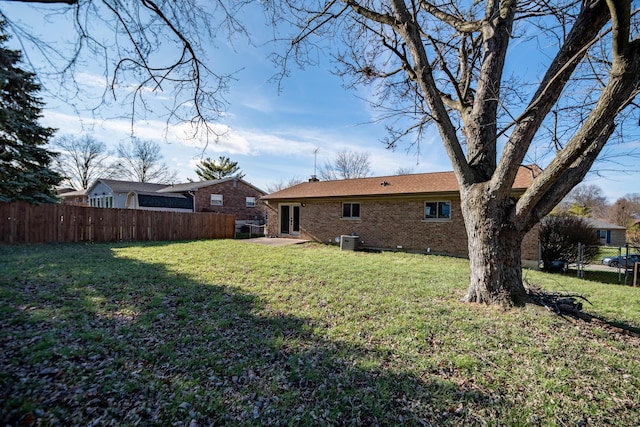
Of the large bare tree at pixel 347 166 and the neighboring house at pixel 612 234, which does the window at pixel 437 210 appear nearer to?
the large bare tree at pixel 347 166

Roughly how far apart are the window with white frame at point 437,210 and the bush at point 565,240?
3886 millimetres

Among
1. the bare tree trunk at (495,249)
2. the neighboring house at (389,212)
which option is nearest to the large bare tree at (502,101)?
the bare tree trunk at (495,249)

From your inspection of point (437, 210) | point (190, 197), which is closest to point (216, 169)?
point (190, 197)

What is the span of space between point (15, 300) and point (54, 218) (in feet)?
33.6

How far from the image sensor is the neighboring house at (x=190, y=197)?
22453mm

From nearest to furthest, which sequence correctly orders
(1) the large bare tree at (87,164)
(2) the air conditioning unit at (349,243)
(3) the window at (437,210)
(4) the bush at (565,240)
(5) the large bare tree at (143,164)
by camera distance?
1. (4) the bush at (565,240)
2. (3) the window at (437,210)
3. (2) the air conditioning unit at (349,243)
4. (1) the large bare tree at (87,164)
5. (5) the large bare tree at (143,164)

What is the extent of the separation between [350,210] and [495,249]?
10.2 m

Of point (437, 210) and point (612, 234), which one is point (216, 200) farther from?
point (612, 234)

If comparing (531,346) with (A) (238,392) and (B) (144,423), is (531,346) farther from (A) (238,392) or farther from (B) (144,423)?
(B) (144,423)

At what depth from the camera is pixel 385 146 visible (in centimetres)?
637

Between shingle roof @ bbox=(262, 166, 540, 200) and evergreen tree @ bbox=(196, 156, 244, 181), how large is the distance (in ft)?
72.2

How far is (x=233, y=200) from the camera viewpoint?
2505 cm

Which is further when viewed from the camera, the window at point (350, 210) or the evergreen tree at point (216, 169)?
the evergreen tree at point (216, 169)

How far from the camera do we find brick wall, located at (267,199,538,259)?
11.8 m
